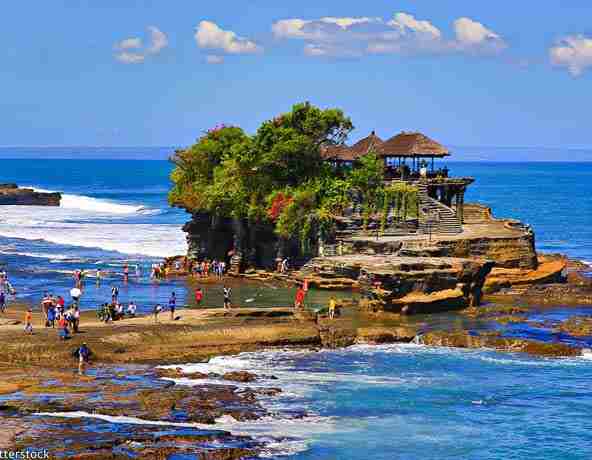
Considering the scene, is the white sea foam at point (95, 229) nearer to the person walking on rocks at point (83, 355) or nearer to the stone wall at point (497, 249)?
the stone wall at point (497, 249)

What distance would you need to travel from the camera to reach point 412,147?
241 ft

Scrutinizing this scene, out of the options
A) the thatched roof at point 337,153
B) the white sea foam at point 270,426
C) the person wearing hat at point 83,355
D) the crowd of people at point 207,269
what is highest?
the thatched roof at point 337,153

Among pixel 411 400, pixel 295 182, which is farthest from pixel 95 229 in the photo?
pixel 411 400

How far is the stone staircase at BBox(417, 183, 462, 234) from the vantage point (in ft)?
230

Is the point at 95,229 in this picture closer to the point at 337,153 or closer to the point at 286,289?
the point at 337,153

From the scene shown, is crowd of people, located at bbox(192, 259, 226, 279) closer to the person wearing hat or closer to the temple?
the temple

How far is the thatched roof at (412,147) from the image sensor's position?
7319 centimetres

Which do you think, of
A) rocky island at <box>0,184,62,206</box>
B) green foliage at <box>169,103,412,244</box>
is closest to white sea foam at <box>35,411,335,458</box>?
green foliage at <box>169,103,412,244</box>

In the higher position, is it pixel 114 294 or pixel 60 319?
pixel 114 294

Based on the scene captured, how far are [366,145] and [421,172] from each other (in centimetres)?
421

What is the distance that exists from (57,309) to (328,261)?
19.8 metres

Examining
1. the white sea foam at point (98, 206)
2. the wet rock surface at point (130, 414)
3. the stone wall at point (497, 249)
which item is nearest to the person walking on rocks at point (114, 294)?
the wet rock surface at point (130, 414)

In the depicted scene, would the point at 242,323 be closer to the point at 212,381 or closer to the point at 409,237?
the point at 212,381

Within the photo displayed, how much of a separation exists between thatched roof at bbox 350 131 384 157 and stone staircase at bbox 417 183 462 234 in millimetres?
4964
